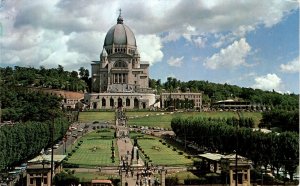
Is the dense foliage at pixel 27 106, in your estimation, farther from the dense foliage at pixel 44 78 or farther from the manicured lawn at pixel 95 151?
the dense foliage at pixel 44 78

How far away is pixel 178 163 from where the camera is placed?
91.5 feet

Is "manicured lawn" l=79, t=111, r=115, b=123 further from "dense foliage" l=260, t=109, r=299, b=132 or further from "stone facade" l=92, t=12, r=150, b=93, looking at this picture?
"dense foliage" l=260, t=109, r=299, b=132

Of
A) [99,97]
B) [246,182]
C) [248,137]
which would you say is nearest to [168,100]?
[99,97]

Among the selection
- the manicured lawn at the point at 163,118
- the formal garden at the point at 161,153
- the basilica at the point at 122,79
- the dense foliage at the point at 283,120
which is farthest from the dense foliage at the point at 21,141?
the basilica at the point at 122,79


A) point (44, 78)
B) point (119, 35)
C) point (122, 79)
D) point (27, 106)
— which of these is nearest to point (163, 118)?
point (27, 106)

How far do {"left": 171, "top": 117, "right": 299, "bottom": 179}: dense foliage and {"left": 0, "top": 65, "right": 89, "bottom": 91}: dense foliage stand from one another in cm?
3751

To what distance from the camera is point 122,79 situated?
72.8 metres

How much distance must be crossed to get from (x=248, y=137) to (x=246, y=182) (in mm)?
6838

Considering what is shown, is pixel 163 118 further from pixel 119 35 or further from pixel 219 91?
pixel 219 91

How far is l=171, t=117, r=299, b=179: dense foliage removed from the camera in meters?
24.5

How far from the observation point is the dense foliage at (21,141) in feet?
82.5

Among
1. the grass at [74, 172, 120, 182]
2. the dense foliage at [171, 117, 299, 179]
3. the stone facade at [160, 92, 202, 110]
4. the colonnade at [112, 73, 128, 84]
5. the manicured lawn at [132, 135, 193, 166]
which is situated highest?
the colonnade at [112, 73, 128, 84]

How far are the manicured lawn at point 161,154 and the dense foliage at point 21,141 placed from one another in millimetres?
6820

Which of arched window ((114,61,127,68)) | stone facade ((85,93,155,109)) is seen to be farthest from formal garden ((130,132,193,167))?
arched window ((114,61,127,68))
